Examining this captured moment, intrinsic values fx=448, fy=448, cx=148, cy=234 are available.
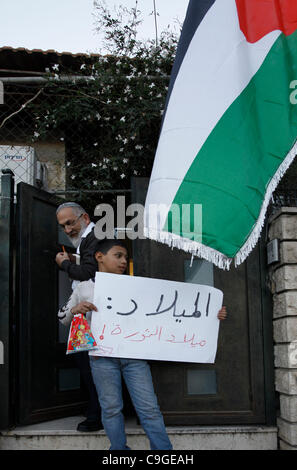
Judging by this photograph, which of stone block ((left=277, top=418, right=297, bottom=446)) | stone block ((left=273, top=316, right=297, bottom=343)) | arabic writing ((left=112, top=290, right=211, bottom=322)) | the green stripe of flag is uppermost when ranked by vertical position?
the green stripe of flag

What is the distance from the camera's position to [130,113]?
15.1 ft

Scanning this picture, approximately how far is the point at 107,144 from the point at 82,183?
0.54 meters

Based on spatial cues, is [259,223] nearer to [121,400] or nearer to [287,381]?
[287,381]

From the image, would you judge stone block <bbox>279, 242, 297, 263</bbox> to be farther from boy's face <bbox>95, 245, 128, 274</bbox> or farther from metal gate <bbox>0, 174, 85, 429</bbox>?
metal gate <bbox>0, 174, 85, 429</bbox>

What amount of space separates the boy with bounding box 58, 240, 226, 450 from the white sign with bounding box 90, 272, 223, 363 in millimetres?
90

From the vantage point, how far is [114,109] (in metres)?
4.78

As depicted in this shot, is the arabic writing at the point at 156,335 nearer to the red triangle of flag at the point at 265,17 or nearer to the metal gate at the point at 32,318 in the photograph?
the metal gate at the point at 32,318

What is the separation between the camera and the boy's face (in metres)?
3.22

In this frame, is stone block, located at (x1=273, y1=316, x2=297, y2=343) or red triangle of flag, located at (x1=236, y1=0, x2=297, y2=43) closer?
red triangle of flag, located at (x1=236, y1=0, x2=297, y2=43)

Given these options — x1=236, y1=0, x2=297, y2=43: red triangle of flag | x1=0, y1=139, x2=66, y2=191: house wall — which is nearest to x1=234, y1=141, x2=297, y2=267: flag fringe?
x1=236, y1=0, x2=297, y2=43: red triangle of flag

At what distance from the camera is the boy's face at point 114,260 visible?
10.6ft

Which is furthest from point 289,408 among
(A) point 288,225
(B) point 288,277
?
(A) point 288,225

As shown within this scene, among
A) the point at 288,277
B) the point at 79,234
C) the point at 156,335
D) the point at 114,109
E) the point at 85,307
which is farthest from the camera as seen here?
the point at 114,109

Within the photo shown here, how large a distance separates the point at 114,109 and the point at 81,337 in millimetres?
2704
